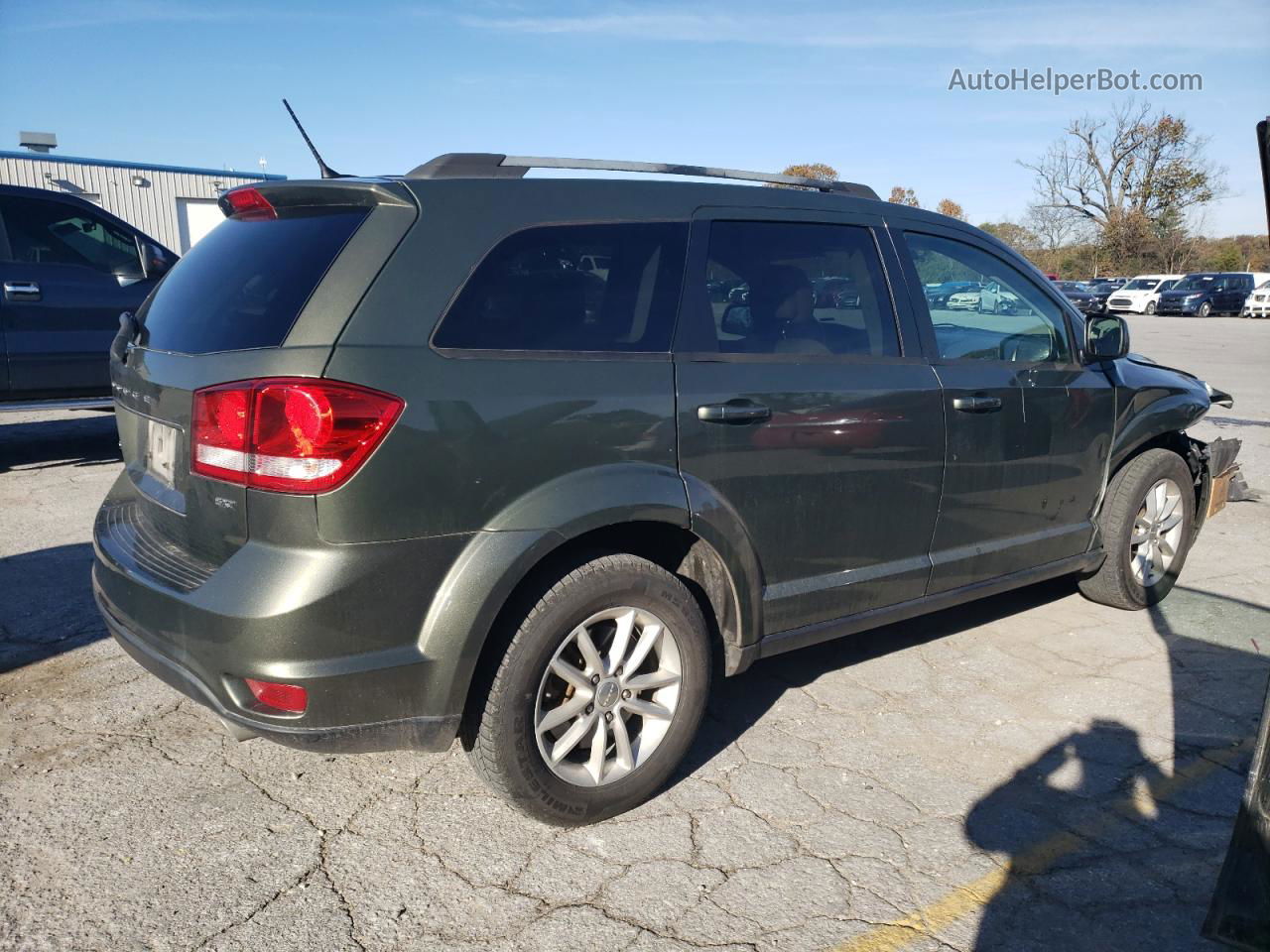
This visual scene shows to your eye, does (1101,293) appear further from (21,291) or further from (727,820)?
(727,820)

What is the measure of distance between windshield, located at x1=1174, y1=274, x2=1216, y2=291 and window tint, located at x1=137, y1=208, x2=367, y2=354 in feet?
130

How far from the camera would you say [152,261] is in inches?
305

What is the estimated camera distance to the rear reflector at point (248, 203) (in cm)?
294

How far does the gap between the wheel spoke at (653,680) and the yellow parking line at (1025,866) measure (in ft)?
2.89

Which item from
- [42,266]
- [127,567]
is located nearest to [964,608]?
[127,567]

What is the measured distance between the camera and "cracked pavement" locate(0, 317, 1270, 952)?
2.51 metres

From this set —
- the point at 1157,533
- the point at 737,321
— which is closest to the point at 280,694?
the point at 737,321

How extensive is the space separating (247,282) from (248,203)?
35cm

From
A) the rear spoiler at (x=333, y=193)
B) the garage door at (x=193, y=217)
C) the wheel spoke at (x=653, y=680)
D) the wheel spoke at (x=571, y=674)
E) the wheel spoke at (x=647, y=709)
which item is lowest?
the wheel spoke at (x=647, y=709)

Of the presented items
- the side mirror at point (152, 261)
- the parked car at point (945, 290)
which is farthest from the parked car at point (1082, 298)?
the parked car at point (945, 290)

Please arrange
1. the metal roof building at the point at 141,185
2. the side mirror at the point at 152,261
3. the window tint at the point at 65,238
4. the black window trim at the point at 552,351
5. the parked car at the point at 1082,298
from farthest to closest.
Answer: the parked car at the point at 1082,298 < the metal roof building at the point at 141,185 < the side mirror at the point at 152,261 < the window tint at the point at 65,238 < the black window trim at the point at 552,351

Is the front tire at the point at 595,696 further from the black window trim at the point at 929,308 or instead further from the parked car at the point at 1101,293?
the parked car at the point at 1101,293

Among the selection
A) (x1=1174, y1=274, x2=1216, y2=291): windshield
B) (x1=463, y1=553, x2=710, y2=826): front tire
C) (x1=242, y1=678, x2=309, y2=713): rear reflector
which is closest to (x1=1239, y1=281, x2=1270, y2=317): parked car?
(x1=1174, y1=274, x2=1216, y2=291): windshield

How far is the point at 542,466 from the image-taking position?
2.68 meters
